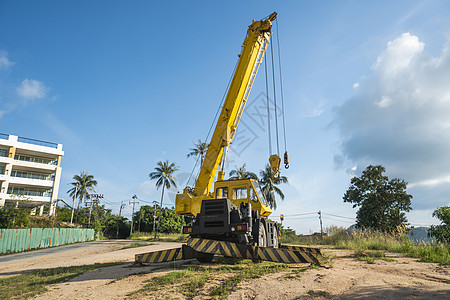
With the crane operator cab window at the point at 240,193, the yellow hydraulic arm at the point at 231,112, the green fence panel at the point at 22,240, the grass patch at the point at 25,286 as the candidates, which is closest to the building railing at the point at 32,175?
the green fence panel at the point at 22,240

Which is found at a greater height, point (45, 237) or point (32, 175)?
point (32, 175)

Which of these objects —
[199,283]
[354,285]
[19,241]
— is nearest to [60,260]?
[199,283]

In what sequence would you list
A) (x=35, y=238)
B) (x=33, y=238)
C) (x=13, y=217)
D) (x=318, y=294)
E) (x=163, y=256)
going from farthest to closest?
(x=13, y=217), (x=35, y=238), (x=33, y=238), (x=163, y=256), (x=318, y=294)

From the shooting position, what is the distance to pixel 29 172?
154ft

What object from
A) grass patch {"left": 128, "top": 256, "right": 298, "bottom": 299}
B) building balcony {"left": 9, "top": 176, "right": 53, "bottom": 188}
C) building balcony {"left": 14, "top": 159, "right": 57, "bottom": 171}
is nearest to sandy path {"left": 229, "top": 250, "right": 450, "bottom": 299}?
grass patch {"left": 128, "top": 256, "right": 298, "bottom": 299}

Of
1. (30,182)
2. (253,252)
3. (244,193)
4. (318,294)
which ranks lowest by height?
(318,294)

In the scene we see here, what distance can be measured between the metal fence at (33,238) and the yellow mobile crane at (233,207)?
2092 centimetres

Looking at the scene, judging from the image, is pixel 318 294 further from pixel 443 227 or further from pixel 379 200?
pixel 379 200

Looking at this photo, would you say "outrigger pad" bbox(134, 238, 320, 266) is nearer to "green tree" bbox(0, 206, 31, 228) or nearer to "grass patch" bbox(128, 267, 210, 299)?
"grass patch" bbox(128, 267, 210, 299)

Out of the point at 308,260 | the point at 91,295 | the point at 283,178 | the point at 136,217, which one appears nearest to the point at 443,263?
the point at 308,260

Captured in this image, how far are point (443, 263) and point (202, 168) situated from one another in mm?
8777

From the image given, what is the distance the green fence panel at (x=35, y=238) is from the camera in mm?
25797

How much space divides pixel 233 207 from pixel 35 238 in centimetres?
2663

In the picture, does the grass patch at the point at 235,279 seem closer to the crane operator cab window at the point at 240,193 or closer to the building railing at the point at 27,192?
the crane operator cab window at the point at 240,193
